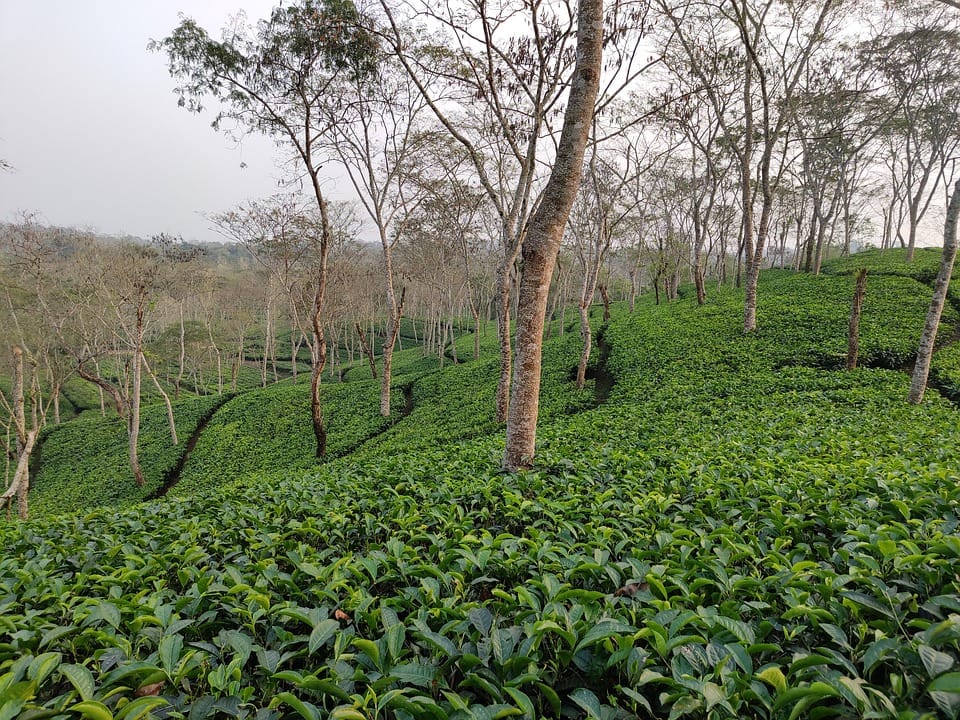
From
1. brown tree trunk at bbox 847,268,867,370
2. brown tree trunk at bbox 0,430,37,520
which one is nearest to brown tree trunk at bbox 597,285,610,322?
brown tree trunk at bbox 847,268,867,370

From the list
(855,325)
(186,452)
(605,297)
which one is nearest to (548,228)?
(855,325)

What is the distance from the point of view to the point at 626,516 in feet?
12.2

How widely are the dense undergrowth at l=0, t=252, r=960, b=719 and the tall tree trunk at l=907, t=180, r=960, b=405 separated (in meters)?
3.32

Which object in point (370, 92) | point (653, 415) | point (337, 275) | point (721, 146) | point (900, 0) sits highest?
point (721, 146)

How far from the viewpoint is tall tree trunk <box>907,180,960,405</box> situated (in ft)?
28.2

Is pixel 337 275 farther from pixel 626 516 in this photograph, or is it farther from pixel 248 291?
pixel 248 291

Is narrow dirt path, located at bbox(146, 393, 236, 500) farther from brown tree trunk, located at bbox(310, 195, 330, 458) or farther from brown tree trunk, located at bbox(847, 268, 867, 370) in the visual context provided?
brown tree trunk, located at bbox(847, 268, 867, 370)

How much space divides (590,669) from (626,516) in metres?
1.94

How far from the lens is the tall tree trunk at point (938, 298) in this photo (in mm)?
8594

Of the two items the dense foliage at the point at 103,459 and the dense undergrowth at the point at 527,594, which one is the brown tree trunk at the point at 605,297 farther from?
the dense foliage at the point at 103,459

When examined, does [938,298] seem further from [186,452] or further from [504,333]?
[186,452]

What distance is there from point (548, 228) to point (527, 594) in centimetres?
426

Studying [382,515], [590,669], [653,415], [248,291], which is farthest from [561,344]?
[248,291]

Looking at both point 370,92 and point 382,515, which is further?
point 370,92
